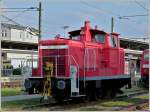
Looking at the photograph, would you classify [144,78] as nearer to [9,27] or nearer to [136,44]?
[136,44]

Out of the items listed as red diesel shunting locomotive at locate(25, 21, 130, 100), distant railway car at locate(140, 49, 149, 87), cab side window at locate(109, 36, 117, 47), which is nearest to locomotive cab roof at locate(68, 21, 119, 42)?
red diesel shunting locomotive at locate(25, 21, 130, 100)

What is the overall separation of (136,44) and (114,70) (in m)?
41.9

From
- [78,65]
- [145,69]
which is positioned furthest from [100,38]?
[145,69]

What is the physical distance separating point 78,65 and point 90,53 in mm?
1109

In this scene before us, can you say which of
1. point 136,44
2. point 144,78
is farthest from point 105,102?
point 136,44

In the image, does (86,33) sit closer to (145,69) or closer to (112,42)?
(112,42)

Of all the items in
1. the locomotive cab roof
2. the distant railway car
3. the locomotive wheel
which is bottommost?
the locomotive wheel

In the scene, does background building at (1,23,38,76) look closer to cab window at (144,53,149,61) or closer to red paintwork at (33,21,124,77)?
cab window at (144,53,149,61)

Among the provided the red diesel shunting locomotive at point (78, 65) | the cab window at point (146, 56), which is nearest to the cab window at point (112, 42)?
the red diesel shunting locomotive at point (78, 65)

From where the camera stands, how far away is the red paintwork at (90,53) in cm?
1576

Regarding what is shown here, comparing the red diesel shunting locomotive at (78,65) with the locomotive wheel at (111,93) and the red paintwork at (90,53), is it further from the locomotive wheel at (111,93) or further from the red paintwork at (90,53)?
the locomotive wheel at (111,93)

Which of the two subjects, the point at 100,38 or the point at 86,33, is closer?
the point at 86,33

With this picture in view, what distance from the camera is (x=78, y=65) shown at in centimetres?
1586

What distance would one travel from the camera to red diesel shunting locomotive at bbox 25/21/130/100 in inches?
601
